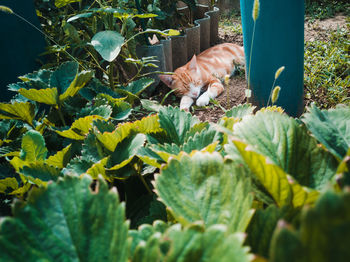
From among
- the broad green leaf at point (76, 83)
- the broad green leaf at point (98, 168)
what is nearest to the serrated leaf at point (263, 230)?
the broad green leaf at point (98, 168)

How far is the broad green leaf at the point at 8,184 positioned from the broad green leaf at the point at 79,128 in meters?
0.15

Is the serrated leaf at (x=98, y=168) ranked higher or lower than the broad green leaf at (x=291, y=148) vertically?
lower

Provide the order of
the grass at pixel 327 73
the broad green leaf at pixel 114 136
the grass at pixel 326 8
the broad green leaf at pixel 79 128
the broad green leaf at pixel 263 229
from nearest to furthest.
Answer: the broad green leaf at pixel 263 229, the broad green leaf at pixel 114 136, the broad green leaf at pixel 79 128, the grass at pixel 327 73, the grass at pixel 326 8

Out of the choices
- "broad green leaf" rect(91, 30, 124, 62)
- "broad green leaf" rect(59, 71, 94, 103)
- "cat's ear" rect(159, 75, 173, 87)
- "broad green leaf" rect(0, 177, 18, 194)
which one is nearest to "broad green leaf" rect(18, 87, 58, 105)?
"broad green leaf" rect(59, 71, 94, 103)

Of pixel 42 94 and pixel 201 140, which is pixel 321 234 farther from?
pixel 42 94

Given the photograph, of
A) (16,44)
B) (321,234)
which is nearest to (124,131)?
(321,234)

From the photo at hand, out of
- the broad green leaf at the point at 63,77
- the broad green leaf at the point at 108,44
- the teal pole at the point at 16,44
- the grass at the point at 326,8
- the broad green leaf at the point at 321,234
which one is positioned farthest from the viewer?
the grass at the point at 326,8

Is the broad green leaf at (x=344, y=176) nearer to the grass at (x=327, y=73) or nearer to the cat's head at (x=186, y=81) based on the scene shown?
the grass at (x=327, y=73)

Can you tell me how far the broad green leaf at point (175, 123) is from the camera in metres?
0.61

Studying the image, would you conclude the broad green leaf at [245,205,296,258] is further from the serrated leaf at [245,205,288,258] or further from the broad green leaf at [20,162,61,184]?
the broad green leaf at [20,162,61,184]

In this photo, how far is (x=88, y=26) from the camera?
1.72m

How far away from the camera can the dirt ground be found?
1848 mm

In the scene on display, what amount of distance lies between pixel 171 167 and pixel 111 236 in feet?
0.39

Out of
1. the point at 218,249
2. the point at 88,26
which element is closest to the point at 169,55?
the point at 88,26
